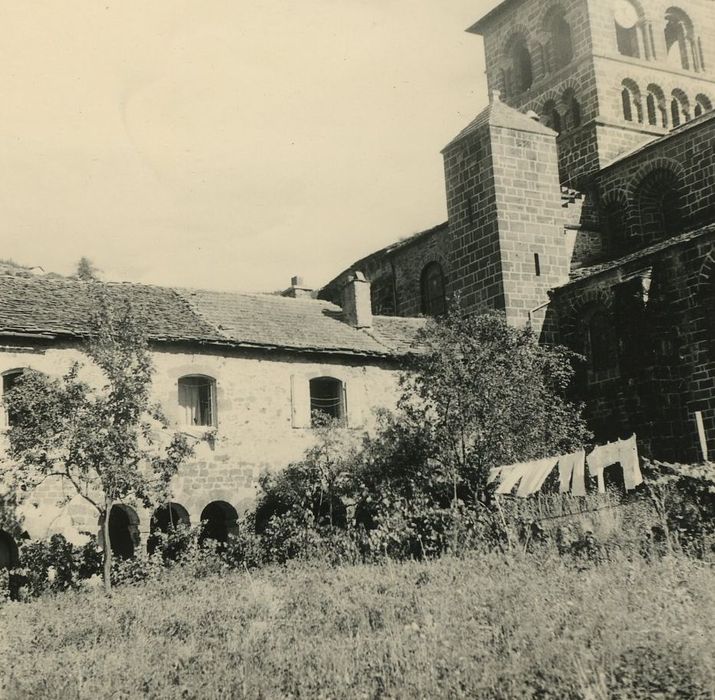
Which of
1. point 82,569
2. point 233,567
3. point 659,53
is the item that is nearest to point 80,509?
point 82,569

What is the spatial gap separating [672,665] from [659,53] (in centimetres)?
2825

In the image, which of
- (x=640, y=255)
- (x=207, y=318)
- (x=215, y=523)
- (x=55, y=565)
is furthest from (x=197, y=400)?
(x=640, y=255)

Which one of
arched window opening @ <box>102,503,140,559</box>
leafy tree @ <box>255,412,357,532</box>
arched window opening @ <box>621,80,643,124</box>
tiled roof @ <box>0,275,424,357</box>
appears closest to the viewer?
leafy tree @ <box>255,412,357,532</box>

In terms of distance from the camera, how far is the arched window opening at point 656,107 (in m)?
30.3

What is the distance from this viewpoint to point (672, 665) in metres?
7.02

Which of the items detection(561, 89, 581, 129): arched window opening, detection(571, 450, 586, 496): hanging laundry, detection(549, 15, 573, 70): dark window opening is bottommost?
detection(571, 450, 586, 496): hanging laundry

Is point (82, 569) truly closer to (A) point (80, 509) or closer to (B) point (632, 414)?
(A) point (80, 509)

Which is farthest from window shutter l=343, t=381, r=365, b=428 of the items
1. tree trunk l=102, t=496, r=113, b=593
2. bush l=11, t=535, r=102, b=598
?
tree trunk l=102, t=496, r=113, b=593

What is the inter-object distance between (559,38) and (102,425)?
23233 millimetres

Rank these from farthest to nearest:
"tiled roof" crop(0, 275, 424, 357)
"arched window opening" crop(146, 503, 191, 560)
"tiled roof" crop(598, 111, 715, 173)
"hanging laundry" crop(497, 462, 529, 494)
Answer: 1. "tiled roof" crop(598, 111, 715, 173)
2. "tiled roof" crop(0, 275, 424, 357)
3. "arched window opening" crop(146, 503, 191, 560)
4. "hanging laundry" crop(497, 462, 529, 494)

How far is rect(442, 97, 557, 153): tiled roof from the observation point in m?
24.0

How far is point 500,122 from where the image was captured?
78.6ft

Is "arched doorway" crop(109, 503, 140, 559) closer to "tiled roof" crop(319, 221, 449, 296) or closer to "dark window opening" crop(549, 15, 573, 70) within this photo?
"tiled roof" crop(319, 221, 449, 296)

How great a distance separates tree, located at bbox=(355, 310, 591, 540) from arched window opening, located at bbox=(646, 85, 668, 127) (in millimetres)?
15231
